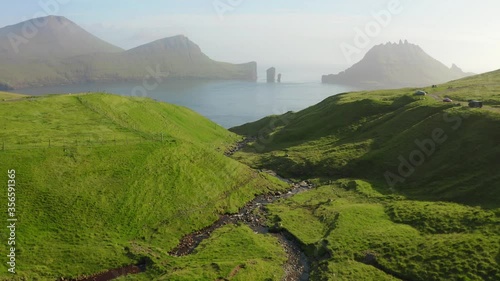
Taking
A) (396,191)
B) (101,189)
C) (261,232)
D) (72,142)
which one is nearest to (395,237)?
(261,232)

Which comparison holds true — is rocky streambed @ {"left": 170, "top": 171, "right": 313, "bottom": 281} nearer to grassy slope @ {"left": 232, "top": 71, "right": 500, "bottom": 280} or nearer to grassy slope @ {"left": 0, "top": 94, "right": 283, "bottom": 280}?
grassy slope @ {"left": 0, "top": 94, "right": 283, "bottom": 280}

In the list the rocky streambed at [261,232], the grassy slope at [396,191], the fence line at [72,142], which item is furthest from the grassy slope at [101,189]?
the grassy slope at [396,191]

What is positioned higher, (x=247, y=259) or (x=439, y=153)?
(x=439, y=153)

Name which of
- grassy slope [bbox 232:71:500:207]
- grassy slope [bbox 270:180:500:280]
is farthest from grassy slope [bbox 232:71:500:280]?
grassy slope [bbox 232:71:500:207]

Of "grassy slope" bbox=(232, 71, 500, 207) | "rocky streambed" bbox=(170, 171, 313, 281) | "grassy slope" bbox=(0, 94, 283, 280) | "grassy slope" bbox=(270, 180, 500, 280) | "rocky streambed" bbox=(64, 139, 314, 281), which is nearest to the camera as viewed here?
"grassy slope" bbox=(270, 180, 500, 280)

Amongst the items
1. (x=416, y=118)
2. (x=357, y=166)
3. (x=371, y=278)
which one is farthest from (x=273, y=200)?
(x=416, y=118)

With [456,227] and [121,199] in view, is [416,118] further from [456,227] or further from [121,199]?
[121,199]

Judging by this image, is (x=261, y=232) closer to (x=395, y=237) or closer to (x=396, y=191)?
(x=395, y=237)

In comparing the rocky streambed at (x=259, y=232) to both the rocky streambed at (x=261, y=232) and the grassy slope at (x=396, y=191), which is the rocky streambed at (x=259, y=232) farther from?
the grassy slope at (x=396, y=191)
